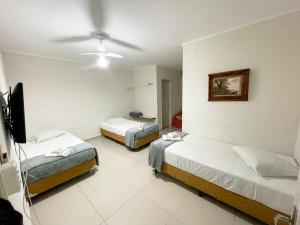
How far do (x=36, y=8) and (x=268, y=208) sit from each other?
3304 mm

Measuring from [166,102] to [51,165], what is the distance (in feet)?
13.6

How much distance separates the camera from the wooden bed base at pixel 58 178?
184cm

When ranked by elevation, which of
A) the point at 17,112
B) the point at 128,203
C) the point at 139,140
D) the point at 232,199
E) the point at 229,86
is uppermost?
the point at 229,86

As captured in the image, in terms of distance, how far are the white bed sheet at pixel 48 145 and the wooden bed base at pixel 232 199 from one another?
2.13 meters

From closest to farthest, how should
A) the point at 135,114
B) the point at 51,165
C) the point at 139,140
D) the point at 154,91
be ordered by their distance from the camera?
the point at 51,165, the point at 139,140, the point at 154,91, the point at 135,114

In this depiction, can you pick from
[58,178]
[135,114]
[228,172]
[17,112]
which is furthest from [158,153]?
[135,114]

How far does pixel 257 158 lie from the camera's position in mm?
1574

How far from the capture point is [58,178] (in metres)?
2.05

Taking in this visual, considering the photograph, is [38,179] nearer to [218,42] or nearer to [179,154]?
[179,154]

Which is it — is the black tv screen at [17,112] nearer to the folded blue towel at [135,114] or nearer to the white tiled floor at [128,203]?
the white tiled floor at [128,203]

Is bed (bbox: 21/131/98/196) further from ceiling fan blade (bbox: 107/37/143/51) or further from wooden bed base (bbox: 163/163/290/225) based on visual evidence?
ceiling fan blade (bbox: 107/37/143/51)

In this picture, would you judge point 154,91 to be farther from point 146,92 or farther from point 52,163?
point 52,163

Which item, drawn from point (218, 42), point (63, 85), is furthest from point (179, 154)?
point (63, 85)

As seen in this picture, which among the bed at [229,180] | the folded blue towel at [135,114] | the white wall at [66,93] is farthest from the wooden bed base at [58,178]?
the folded blue towel at [135,114]
